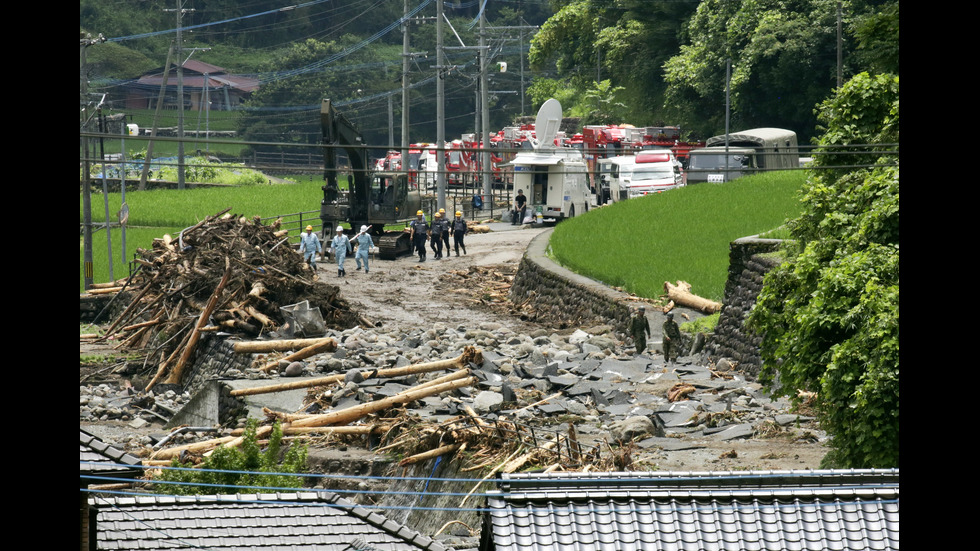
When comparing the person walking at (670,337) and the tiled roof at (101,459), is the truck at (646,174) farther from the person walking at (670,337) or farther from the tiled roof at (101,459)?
the tiled roof at (101,459)

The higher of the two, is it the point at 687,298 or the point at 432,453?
the point at 687,298

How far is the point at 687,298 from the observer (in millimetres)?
23766

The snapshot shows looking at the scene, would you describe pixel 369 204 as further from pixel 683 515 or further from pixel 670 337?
pixel 683 515

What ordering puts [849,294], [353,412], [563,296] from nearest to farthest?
[849,294] → [353,412] → [563,296]

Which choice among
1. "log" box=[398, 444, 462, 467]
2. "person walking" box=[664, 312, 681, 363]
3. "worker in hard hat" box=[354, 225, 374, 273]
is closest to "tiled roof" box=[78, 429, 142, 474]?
"log" box=[398, 444, 462, 467]

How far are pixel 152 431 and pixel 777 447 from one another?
13000 mm

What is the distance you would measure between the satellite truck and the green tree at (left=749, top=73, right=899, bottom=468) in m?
28.2

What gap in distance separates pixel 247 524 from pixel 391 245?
2764 centimetres

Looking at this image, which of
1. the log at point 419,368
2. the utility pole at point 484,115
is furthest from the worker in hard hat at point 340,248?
the utility pole at point 484,115

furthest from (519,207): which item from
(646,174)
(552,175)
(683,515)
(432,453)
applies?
(683,515)

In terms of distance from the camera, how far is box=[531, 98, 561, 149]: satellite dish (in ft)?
144

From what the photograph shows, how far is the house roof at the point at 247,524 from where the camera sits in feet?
33.8

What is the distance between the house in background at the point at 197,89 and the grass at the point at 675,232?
160 ft
